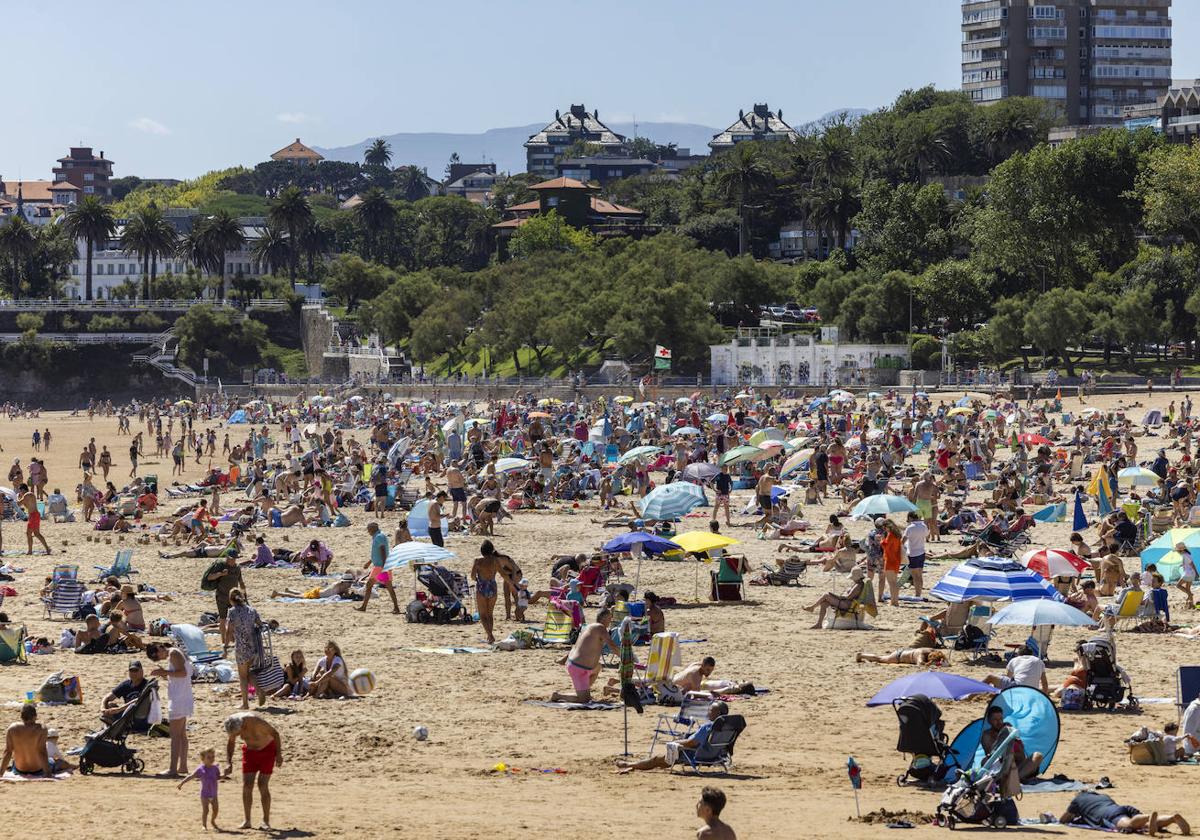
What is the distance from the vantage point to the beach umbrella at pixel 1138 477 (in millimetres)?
25281

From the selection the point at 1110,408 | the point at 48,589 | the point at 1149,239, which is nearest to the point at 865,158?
the point at 1149,239

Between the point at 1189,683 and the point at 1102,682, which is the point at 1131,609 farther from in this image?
the point at 1189,683

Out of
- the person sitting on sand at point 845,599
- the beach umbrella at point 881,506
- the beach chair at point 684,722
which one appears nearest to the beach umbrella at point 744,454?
the beach umbrella at point 881,506

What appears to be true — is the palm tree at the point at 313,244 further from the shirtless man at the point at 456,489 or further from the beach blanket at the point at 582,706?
the beach blanket at the point at 582,706

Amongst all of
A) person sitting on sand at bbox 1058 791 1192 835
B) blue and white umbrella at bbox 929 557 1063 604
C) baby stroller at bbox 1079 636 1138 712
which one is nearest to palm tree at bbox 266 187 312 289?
blue and white umbrella at bbox 929 557 1063 604

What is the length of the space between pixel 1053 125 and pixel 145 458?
6224 centimetres

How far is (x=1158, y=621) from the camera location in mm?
16203

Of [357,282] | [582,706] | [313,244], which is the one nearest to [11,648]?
[582,706]

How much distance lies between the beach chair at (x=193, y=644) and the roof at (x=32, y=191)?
160303mm

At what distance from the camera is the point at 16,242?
100188 millimetres

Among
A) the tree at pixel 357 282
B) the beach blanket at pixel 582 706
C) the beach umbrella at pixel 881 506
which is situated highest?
the tree at pixel 357 282

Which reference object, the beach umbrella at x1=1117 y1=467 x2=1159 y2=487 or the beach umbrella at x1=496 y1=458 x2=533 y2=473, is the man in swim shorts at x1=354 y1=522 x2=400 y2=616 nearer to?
the beach umbrella at x1=496 y1=458 x2=533 y2=473

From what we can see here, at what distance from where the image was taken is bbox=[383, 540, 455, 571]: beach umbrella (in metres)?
17.3

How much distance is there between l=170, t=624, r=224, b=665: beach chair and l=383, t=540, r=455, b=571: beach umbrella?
2404 millimetres
